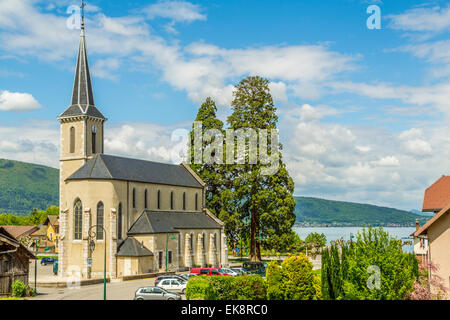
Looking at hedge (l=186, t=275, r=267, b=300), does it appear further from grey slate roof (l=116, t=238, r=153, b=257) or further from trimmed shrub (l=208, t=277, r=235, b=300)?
grey slate roof (l=116, t=238, r=153, b=257)

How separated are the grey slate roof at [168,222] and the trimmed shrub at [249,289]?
28.4 meters

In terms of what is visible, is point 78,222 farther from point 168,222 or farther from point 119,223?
point 168,222

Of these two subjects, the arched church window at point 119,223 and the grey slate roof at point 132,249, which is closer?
the grey slate roof at point 132,249

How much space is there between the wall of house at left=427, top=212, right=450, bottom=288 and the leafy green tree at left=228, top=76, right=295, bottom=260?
4312 centimetres

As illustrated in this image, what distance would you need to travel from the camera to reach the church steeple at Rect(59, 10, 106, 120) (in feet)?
213

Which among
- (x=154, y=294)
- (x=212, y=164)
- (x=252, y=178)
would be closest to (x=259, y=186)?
(x=252, y=178)

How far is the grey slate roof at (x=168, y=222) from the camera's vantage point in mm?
60125

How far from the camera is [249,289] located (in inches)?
1249

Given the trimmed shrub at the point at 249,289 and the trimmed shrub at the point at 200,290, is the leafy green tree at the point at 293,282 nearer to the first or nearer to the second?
the trimmed shrub at the point at 249,289

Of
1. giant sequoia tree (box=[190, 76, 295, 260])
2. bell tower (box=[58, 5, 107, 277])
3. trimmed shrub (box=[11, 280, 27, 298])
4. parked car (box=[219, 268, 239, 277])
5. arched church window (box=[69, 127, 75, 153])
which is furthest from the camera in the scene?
giant sequoia tree (box=[190, 76, 295, 260])

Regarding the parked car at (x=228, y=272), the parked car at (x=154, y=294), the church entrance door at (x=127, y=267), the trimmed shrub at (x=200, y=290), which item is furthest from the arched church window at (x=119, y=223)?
the trimmed shrub at (x=200, y=290)

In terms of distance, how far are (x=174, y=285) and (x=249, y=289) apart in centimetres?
1121

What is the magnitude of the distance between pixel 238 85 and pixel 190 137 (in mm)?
11097

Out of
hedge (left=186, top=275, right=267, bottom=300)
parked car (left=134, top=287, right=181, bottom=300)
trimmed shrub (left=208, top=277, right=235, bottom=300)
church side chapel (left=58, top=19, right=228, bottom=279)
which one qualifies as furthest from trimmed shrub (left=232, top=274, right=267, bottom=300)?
church side chapel (left=58, top=19, right=228, bottom=279)
